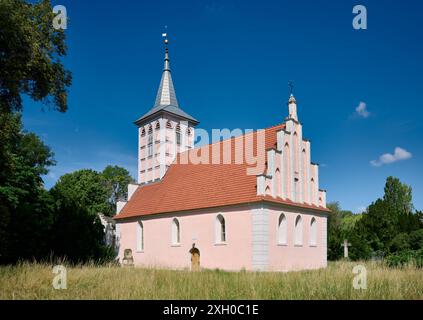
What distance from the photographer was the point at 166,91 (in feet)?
129

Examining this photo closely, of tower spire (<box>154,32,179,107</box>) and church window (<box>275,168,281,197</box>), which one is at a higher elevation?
tower spire (<box>154,32,179,107</box>)

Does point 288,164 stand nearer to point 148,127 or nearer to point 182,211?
point 182,211

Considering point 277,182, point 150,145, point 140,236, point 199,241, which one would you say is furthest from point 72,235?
point 277,182

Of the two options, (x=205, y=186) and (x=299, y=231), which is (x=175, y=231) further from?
(x=299, y=231)

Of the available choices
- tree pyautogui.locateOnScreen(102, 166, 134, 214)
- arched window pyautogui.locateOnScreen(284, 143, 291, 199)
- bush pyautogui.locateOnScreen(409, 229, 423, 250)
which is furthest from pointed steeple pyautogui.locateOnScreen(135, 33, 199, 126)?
tree pyautogui.locateOnScreen(102, 166, 134, 214)

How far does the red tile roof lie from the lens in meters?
25.4

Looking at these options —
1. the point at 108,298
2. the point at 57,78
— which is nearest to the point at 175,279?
the point at 108,298

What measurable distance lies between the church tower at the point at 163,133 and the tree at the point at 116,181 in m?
27.3

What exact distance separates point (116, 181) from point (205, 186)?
1576 inches

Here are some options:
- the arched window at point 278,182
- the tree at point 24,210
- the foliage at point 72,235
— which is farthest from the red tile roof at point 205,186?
the tree at point 24,210

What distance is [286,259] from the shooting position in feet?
81.7

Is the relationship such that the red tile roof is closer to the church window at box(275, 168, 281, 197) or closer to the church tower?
the church window at box(275, 168, 281, 197)

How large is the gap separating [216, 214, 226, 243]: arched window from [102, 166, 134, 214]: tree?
40.9 metres
